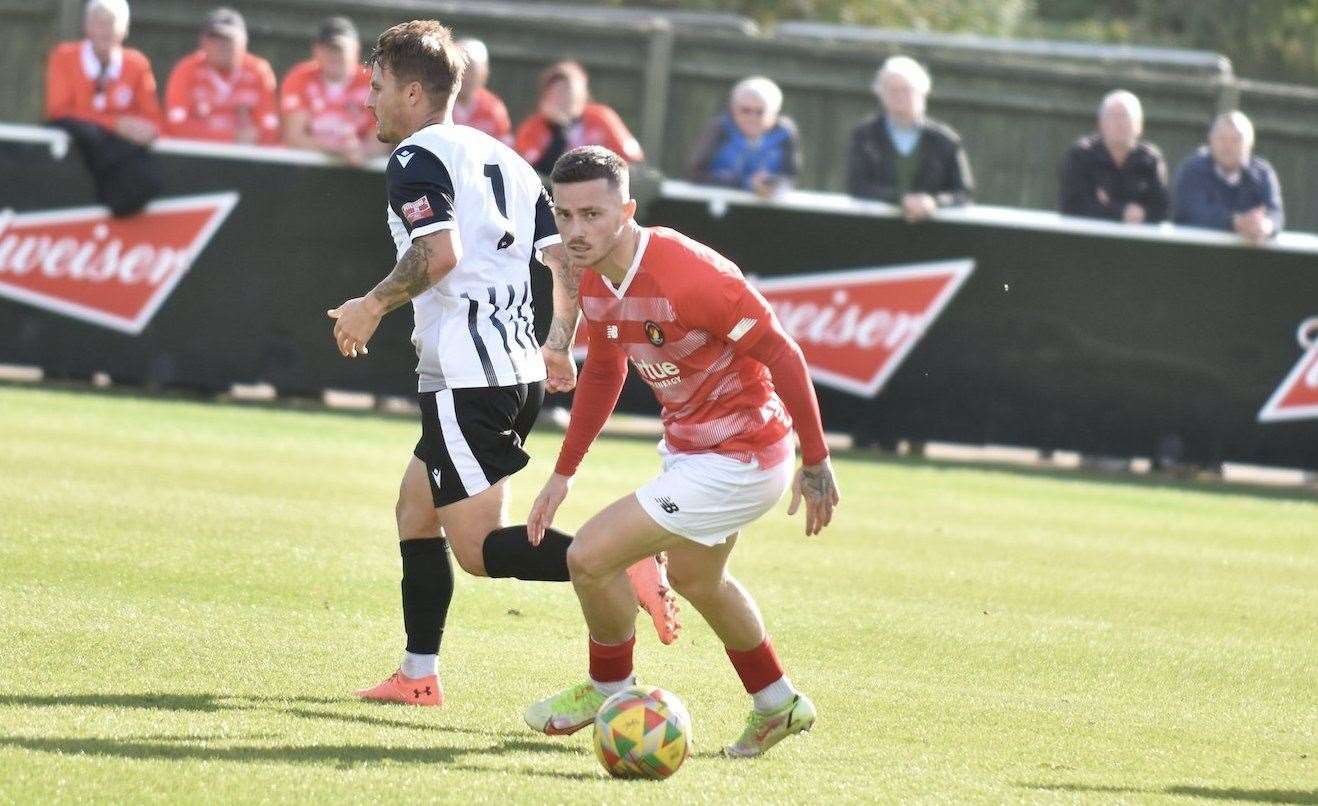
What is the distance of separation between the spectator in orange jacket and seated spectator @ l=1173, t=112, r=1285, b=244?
7.88m

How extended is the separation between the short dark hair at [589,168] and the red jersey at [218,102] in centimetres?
1012

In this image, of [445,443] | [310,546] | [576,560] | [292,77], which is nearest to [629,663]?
[576,560]

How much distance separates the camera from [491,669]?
23.9 feet

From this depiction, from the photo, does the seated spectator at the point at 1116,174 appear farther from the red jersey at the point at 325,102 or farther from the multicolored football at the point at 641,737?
the multicolored football at the point at 641,737

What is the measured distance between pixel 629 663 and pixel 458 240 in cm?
148

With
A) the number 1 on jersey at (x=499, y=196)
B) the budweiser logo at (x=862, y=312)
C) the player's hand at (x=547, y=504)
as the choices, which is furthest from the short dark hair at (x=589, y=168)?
the budweiser logo at (x=862, y=312)

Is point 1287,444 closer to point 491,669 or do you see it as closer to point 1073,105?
point 1073,105

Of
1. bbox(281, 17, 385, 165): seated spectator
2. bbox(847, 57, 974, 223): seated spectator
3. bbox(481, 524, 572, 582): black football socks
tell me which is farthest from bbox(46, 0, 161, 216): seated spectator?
bbox(481, 524, 572, 582): black football socks

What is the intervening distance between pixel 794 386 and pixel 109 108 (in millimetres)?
10705

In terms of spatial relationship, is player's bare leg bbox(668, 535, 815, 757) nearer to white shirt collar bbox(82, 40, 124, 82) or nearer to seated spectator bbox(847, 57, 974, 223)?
seated spectator bbox(847, 57, 974, 223)

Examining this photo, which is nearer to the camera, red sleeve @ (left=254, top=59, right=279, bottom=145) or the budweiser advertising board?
the budweiser advertising board

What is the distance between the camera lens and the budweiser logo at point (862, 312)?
1495 cm

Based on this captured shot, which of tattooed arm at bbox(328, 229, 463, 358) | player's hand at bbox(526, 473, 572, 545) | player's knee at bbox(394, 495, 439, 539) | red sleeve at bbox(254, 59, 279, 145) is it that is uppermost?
tattooed arm at bbox(328, 229, 463, 358)

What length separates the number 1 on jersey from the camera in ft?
22.5
